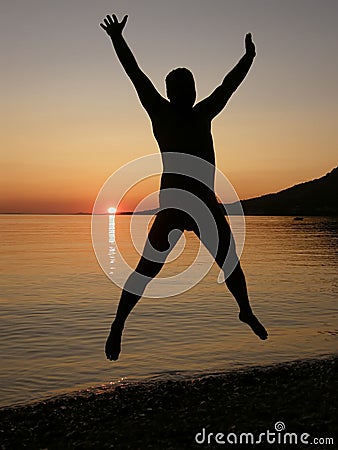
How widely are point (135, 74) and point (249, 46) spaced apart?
1249 mm

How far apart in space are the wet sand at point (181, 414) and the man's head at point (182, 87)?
21.5 feet

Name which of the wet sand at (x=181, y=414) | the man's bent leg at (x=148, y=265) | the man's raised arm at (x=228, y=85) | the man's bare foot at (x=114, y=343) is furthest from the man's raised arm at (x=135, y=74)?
the wet sand at (x=181, y=414)

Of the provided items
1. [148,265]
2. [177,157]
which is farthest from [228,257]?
[177,157]

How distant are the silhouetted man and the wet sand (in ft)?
18.7

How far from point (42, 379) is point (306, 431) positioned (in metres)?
9.71

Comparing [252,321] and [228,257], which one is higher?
[228,257]

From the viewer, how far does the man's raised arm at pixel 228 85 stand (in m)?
5.40

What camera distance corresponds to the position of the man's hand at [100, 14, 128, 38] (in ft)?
17.5

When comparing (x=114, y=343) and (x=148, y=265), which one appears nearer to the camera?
(x=148, y=265)

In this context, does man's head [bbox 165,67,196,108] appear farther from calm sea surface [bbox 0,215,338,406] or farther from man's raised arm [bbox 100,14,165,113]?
calm sea surface [bbox 0,215,338,406]

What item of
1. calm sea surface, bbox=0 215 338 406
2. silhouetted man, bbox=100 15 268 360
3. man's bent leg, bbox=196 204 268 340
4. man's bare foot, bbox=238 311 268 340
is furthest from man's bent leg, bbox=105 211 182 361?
calm sea surface, bbox=0 215 338 406

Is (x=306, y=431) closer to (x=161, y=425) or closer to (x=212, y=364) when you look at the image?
(x=161, y=425)

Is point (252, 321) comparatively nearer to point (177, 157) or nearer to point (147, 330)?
point (177, 157)

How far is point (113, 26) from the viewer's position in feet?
17.6
